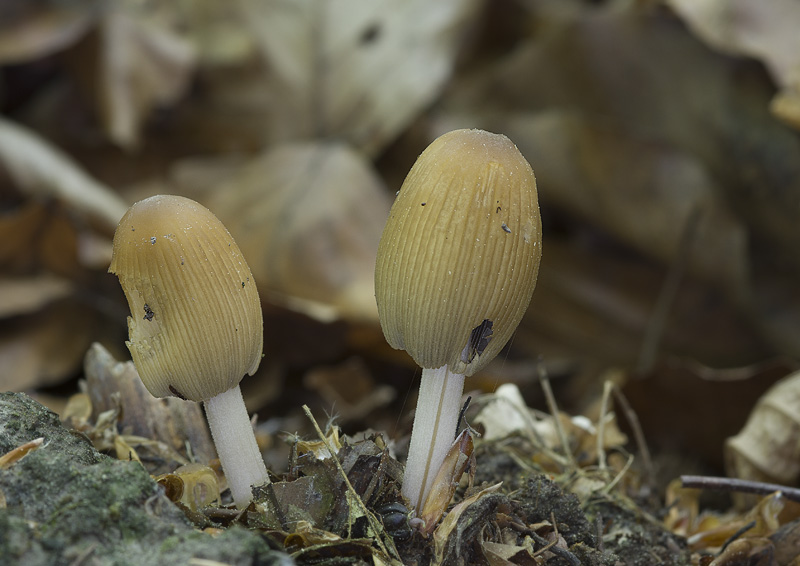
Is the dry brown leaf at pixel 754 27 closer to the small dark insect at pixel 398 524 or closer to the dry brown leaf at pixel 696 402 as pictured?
the dry brown leaf at pixel 696 402

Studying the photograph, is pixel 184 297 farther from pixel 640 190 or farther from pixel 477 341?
pixel 640 190

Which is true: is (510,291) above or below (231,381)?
above

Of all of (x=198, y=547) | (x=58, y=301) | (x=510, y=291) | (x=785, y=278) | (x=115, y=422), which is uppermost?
(x=510, y=291)


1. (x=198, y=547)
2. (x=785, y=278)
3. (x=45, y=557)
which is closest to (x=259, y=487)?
(x=198, y=547)

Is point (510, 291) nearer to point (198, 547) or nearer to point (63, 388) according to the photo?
point (198, 547)

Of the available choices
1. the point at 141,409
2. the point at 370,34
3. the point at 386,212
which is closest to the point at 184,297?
the point at 141,409

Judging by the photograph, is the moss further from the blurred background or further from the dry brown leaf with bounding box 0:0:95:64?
the dry brown leaf with bounding box 0:0:95:64
